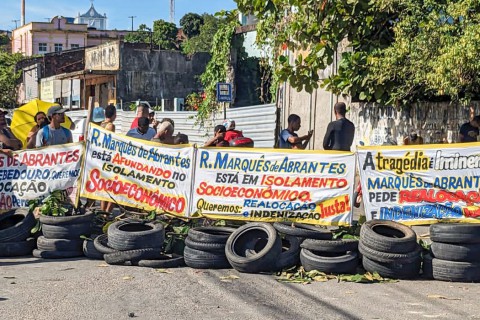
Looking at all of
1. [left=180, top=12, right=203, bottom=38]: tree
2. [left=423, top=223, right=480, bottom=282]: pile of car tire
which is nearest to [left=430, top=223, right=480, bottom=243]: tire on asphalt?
[left=423, top=223, right=480, bottom=282]: pile of car tire

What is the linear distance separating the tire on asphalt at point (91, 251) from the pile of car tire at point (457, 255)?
421cm

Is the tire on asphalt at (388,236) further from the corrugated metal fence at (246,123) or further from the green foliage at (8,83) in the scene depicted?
the green foliage at (8,83)

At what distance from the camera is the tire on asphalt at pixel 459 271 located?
9.46 meters

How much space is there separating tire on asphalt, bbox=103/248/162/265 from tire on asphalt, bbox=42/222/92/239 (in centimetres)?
82

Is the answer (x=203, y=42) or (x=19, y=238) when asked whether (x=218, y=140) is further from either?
(x=203, y=42)

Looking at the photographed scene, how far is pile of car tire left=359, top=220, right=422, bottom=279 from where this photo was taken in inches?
374

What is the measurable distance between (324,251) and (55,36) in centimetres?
10004

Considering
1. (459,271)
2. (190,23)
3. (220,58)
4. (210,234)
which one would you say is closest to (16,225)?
(210,234)

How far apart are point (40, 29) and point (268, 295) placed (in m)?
100

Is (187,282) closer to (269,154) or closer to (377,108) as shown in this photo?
(269,154)

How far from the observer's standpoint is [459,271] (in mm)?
9469

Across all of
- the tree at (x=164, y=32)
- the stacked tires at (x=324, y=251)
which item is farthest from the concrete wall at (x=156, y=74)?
the stacked tires at (x=324, y=251)

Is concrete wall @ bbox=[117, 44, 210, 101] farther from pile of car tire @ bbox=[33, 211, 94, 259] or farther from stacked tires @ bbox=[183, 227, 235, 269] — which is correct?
stacked tires @ bbox=[183, 227, 235, 269]

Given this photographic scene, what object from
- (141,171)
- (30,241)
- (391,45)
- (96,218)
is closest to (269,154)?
(141,171)
